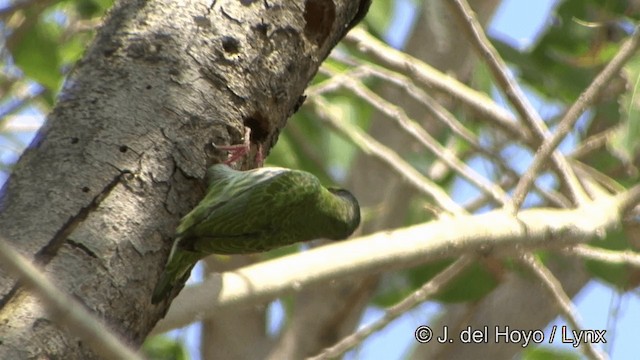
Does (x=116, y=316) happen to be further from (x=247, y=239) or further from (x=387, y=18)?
(x=387, y=18)

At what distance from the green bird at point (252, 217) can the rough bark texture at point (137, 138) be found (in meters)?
0.06

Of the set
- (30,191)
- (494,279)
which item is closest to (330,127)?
(494,279)

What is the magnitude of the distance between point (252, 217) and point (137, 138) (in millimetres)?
678

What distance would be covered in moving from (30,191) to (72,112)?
281mm

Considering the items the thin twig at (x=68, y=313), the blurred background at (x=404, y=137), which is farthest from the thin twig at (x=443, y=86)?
the thin twig at (x=68, y=313)

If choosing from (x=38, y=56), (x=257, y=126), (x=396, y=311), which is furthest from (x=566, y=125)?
(x=38, y=56)

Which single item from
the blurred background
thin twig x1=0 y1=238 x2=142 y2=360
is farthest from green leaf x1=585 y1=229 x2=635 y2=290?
thin twig x1=0 y1=238 x2=142 y2=360

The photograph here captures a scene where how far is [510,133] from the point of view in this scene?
14.0 feet

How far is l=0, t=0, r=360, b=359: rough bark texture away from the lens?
89.4 inches

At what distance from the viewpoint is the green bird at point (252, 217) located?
8.71 ft

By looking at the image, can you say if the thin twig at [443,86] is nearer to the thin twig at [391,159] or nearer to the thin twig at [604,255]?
the thin twig at [391,159]

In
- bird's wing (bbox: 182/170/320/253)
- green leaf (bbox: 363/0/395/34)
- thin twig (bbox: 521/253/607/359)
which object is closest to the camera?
bird's wing (bbox: 182/170/320/253)

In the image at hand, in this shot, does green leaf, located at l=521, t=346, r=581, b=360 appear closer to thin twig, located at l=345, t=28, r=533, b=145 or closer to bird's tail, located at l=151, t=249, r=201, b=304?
thin twig, located at l=345, t=28, r=533, b=145

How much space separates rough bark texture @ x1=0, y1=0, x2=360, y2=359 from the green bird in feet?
0.19
